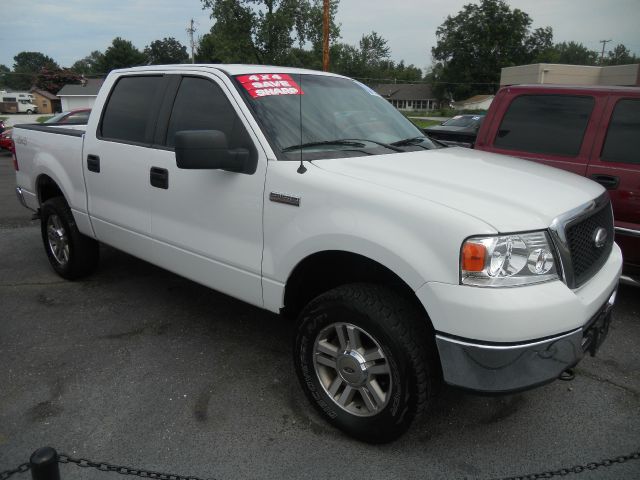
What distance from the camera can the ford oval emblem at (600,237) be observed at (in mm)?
2684

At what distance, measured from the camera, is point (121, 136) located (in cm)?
394

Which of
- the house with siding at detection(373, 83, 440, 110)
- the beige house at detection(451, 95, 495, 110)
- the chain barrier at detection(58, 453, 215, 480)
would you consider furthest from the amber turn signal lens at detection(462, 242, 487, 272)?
the house with siding at detection(373, 83, 440, 110)

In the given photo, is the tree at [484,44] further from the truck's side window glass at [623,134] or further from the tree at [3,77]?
the tree at [3,77]

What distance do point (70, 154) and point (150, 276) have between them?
4.63 ft

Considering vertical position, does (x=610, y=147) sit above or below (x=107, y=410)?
above

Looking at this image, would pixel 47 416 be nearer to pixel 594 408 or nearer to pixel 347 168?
pixel 347 168

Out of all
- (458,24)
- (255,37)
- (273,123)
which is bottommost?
(273,123)

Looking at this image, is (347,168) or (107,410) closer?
(347,168)

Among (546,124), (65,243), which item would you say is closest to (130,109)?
(65,243)

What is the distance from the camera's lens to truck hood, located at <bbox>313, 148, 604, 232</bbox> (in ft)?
7.42

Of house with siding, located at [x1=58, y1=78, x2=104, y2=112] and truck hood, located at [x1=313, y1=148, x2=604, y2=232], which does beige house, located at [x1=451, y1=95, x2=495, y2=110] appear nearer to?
house with siding, located at [x1=58, y1=78, x2=104, y2=112]

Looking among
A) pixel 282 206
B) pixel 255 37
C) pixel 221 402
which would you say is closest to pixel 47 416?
pixel 221 402

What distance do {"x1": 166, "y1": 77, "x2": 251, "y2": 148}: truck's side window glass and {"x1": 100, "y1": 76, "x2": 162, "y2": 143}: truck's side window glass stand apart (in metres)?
0.32

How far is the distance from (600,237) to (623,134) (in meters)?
1.86
